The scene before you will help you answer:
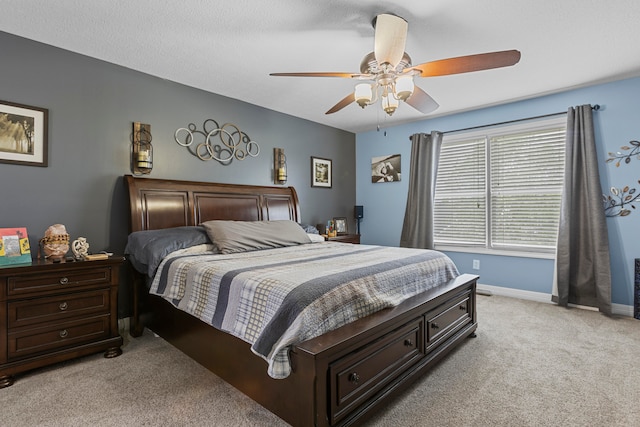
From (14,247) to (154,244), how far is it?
2.83 feet

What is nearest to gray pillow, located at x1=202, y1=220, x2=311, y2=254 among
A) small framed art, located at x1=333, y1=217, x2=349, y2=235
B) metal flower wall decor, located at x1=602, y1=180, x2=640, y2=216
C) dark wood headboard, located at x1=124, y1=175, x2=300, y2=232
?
dark wood headboard, located at x1=124, y1=175, x2=300, y2=232

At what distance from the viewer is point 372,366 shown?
68.8 inches

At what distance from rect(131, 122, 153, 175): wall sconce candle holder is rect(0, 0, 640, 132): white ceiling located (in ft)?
1.89

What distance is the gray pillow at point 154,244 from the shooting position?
2.60 metres

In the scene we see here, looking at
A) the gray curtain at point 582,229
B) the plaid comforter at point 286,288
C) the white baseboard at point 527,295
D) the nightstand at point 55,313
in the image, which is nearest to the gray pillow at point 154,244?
the plaid comforter at point 286,288

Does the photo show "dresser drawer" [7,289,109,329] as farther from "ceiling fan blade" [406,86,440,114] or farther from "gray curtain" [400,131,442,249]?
"gray curtain" [400,131,442,249]

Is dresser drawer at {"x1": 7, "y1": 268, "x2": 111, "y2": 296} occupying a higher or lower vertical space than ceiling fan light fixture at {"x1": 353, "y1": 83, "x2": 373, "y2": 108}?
lower

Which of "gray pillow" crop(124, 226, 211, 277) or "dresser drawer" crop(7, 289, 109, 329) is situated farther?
"gray pillow" crop(124, 226, 211, 277)

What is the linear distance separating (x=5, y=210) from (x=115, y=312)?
3.75 ft

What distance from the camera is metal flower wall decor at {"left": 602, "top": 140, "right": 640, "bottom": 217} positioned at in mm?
3357

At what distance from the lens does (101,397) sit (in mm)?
1943

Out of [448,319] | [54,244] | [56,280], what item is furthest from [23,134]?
[448,319]

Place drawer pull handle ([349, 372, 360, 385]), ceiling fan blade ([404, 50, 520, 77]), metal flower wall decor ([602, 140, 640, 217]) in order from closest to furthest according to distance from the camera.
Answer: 1. drawer pull handle ([349, 372, 360, 385])
2. ceiling fan blade ([404, 50, 520, 77])
3. metal flower wall decor ([602, 140, 640, 217])

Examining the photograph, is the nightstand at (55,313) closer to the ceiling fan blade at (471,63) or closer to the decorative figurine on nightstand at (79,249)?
the decorative figurine on nightstand at (79,249)
